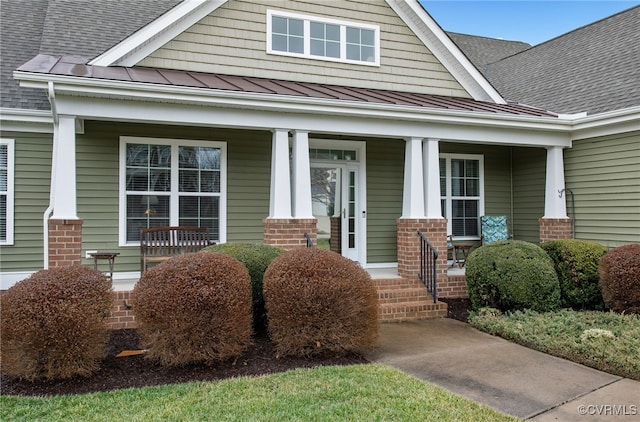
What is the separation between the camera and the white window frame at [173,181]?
8047 millimetres

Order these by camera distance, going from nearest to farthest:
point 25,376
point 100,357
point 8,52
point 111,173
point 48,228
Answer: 1. point 25,376
2. point 100,357
3. point 48,228
4. point 111,173
5. point 8,52

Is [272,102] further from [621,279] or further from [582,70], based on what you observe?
[582,70]

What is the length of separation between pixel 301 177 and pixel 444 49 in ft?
15.8

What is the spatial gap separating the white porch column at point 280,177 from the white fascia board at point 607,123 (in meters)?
5.79

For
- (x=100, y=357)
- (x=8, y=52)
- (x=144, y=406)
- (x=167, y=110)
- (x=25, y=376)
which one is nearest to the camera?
(x=144, y=406)

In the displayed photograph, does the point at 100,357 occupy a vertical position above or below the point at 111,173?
below

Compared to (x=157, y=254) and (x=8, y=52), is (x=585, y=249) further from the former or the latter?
(x=8, y=52)

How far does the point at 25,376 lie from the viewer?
4242 mm

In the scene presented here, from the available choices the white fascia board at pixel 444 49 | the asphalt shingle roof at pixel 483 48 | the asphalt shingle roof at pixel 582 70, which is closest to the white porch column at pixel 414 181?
the white fascia board at pixel 444 49

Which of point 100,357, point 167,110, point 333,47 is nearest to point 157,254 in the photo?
point 167,110

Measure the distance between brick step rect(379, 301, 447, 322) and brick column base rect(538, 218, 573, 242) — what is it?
3511 millimetres

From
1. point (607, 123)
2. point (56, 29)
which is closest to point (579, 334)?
point (607, 123)

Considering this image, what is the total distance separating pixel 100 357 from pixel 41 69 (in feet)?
13.6

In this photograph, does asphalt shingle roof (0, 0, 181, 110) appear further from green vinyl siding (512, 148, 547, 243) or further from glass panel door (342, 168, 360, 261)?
green vinyl siding (512, 148, 547, 243)
